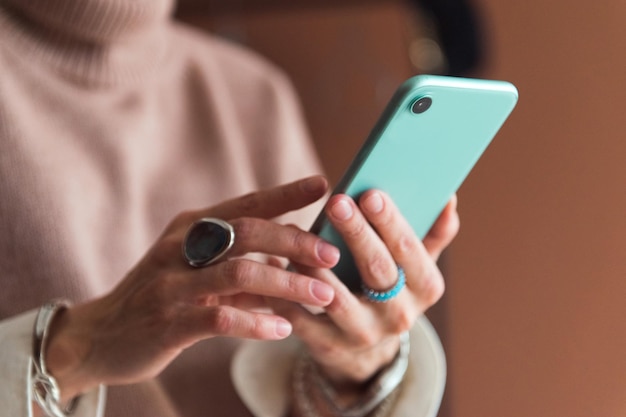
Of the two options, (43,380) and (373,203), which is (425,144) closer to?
(373,203)

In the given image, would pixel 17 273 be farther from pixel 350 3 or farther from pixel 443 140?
pixel 350 3

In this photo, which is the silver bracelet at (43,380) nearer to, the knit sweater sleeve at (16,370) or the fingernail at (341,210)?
the knit sweater sleeve at (16,370)

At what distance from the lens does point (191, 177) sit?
2.41 ft

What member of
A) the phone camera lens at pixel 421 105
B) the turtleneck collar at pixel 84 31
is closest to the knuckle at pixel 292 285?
the phone camera lens at pixel 421 105

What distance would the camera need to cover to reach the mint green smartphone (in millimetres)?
378

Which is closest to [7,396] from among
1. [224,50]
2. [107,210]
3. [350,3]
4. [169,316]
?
[169,316]

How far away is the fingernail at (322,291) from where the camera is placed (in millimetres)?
417

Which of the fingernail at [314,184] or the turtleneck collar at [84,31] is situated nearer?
the fingernail at [314,184]

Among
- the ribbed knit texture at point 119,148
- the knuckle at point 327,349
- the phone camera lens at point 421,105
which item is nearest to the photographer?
the phone camera lens at point 421,105

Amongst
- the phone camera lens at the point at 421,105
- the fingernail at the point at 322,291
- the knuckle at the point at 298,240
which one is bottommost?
the fingernail at the point at 322,291

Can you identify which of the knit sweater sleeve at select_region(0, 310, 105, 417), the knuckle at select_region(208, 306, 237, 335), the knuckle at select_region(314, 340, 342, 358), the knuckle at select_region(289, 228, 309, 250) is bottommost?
the knit sweater sleeve at select_region(0, 310, 105, 417)

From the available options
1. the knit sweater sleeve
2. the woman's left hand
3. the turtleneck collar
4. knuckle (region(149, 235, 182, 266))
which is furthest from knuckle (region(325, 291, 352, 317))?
the turtleneck collar

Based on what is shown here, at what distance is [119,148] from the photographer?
0.69 m

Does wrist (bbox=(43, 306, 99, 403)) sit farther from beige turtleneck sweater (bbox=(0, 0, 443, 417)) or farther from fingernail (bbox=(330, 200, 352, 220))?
fingernail (bbox=(330, 200, 352, 220))
